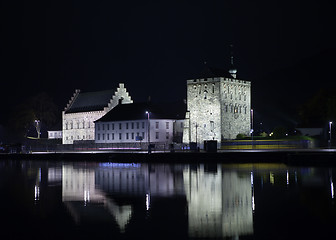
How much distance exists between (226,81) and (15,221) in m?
69.8

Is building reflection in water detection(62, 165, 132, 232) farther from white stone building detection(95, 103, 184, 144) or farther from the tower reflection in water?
white stone building detection(95, 103, 184, 144)

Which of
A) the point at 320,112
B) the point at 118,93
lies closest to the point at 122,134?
the point at 118,93

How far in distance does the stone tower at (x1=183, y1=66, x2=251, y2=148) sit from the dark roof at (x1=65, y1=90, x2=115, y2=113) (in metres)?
26.5

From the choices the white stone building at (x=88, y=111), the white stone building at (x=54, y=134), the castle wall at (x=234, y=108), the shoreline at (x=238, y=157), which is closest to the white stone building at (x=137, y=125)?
the white stone building at (x=88, y=111)

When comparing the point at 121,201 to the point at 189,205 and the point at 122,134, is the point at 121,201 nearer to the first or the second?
the point at 189,205

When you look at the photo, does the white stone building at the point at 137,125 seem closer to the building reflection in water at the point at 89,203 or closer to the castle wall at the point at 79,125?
the castle wall at the point at 79,125

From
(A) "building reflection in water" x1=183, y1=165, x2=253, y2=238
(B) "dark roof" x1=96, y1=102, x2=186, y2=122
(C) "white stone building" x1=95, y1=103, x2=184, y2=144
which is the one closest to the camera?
(A) "building reflection in water" x1=183, y1=165, x2=253, y2=238

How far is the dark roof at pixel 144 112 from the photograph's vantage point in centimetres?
9244

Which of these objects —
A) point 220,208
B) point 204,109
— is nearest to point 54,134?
point 204,109

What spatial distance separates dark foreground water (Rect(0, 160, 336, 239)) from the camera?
16125mm

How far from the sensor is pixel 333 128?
87875 mm

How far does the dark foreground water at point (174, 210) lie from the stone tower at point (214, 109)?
53430 mm

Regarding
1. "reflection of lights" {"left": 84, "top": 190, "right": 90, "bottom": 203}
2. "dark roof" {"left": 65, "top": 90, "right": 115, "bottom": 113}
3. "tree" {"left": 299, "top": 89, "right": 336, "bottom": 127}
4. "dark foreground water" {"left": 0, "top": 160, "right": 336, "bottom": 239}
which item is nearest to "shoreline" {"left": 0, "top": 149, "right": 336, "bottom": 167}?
"dark foreground water" {"left": 0, "top": 160, "right": 336, "bottom": 239}

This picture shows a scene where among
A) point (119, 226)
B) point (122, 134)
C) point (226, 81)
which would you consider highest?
point (226, 81)
